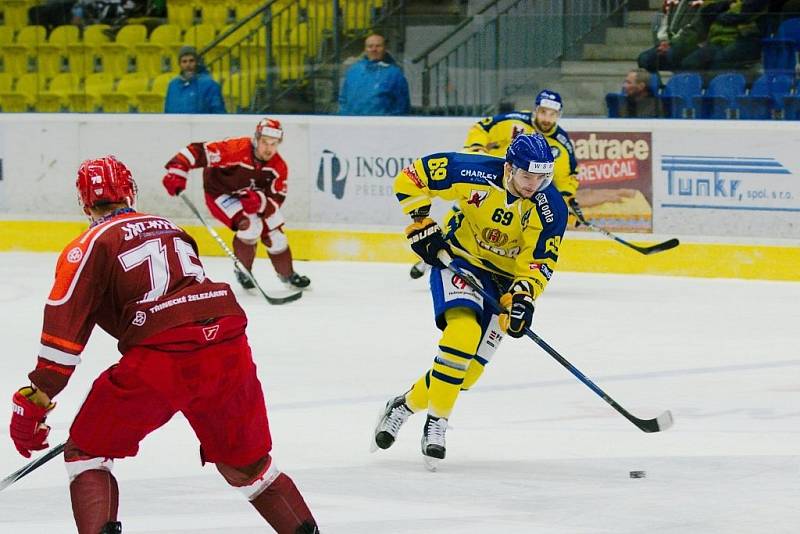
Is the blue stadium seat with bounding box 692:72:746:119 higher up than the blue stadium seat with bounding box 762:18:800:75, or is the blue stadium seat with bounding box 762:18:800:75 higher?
the blue stadium seat with bounding box 762:18:800:75

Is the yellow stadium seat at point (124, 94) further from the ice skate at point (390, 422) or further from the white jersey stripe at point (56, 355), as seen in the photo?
the white jersey stripe at point (56, 355)

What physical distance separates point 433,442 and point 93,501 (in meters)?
1.55

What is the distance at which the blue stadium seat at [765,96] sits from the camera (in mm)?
8531

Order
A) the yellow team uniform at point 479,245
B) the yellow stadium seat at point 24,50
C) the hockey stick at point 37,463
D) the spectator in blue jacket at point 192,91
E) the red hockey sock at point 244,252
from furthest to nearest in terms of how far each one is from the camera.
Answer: the yellow stadium seat at point 24,50 → the spectator in blue jacket at point 192,91 → the red hockey sock at point 244,252 → the yellow team uniform at point 479,245 → the hockey stick at point 37,463

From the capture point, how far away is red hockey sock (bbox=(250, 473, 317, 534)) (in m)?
3.25

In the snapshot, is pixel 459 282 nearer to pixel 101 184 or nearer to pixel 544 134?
pixel 101 184

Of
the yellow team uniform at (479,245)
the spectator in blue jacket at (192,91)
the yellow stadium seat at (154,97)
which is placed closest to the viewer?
the yellow team uniform at (479,245)

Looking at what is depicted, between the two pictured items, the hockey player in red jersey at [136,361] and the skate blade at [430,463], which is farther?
the skate blade at [430,463]

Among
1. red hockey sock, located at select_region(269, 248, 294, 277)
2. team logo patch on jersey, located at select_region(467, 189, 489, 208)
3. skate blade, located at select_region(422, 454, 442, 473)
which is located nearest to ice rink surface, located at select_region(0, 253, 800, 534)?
skate blade, located at select_region(422, 454, 442, 473)

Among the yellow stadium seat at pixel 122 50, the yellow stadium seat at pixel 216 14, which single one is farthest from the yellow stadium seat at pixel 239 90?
the yellow stadium seat at pixel 122 50

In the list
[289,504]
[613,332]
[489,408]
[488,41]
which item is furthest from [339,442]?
[488,41]

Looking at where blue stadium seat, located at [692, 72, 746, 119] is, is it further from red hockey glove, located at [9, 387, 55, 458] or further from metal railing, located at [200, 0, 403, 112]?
red hockey glove, located at [9, 387, 55, 458]

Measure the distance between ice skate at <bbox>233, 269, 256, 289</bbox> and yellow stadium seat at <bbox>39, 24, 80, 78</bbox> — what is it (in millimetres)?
2881

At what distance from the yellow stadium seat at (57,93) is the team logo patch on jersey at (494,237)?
6.17 meters
